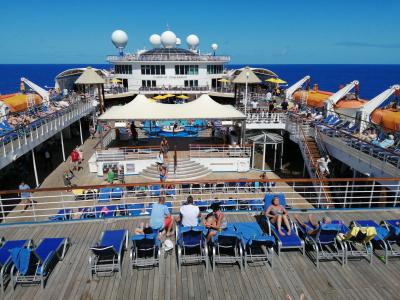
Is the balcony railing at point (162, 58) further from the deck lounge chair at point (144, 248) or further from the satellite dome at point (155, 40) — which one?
the deck lounge chair at point (144, 248)

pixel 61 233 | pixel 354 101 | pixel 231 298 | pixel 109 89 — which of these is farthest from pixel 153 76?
pixel 231 298

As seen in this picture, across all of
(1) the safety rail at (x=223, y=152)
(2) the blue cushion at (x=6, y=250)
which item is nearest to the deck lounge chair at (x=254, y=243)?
(2) the blue cushion at (x=6, y=250)

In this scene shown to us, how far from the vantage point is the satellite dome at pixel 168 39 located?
45.4 m

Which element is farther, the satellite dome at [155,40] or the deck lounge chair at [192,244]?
the satellite dome at [155,40]

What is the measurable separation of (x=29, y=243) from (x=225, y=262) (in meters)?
4.17

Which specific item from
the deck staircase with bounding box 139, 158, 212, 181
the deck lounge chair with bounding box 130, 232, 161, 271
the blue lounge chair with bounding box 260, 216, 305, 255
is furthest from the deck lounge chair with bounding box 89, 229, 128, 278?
the deck staircase with bounding box 139, 158, 212, 181

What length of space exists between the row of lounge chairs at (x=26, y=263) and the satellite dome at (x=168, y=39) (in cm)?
4321

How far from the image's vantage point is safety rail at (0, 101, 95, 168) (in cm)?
1405

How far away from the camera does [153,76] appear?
133 feet

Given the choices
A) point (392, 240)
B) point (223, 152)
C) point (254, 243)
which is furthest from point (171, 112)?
point (392, 240)

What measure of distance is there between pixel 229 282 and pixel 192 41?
49.8m

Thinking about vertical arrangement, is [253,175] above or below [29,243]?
below

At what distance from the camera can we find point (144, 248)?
6215 mm

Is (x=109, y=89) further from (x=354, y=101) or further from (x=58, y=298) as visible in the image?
(x=58, y=298)
